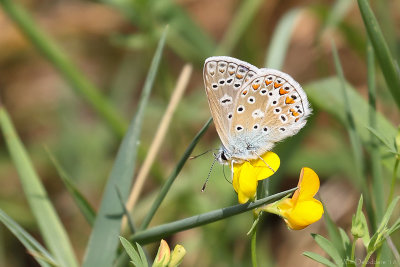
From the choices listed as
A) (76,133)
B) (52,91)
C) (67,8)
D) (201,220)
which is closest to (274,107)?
(201,220)

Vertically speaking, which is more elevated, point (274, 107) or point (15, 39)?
point (274, 107)

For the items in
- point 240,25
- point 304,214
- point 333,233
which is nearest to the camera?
point 304,214

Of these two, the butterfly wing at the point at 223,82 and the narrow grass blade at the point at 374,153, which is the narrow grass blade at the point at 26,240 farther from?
the narrow grass blade at the point at 374,153

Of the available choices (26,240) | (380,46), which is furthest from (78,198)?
(380,46)

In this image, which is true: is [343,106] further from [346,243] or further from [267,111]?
[346,243]

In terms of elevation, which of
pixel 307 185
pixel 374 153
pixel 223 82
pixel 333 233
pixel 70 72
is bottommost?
pixel 333 233

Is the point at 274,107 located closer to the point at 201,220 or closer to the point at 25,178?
the point at 201,220
